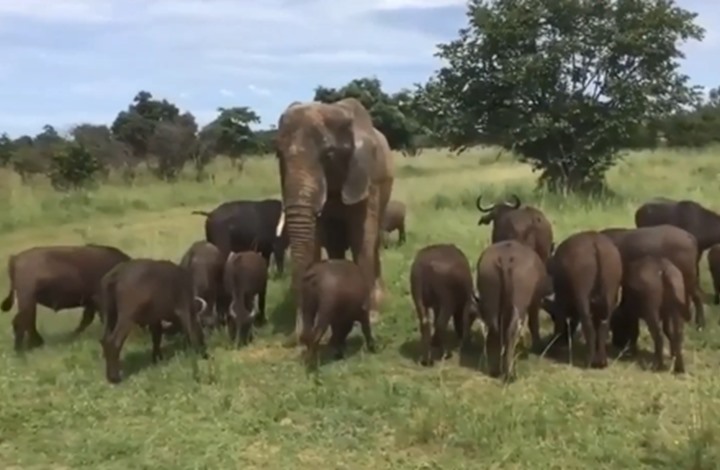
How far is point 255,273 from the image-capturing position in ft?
33.0

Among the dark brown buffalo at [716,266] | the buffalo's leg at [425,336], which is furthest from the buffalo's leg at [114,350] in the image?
the dark brown buffalo at [716,266]

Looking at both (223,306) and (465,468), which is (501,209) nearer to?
(223,306)

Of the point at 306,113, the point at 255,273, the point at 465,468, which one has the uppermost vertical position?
the point at 306,113

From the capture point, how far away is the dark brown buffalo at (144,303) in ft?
28.9

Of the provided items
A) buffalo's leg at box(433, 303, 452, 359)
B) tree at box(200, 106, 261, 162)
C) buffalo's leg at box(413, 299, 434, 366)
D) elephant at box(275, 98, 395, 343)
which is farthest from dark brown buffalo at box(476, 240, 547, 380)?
tree at box(200, 106, 261, 162)

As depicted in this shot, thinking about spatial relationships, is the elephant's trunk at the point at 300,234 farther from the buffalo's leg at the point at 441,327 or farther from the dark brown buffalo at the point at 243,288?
the buffalo's leg at the point at 441,327

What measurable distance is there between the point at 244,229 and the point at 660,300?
5598 millimetres

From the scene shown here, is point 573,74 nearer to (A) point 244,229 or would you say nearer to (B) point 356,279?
(A) point 244,229

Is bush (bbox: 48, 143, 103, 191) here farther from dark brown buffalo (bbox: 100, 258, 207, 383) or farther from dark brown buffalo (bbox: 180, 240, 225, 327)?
dark brown buffalo (bbox: 100, 258, 207, 383)

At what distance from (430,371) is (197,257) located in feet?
9.02

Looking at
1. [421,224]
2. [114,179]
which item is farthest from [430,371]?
[114,179]

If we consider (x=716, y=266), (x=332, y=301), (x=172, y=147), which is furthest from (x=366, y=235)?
(x=172, y=147)

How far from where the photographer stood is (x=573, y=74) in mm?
21562

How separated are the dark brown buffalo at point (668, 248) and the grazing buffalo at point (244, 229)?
4.42 meters
